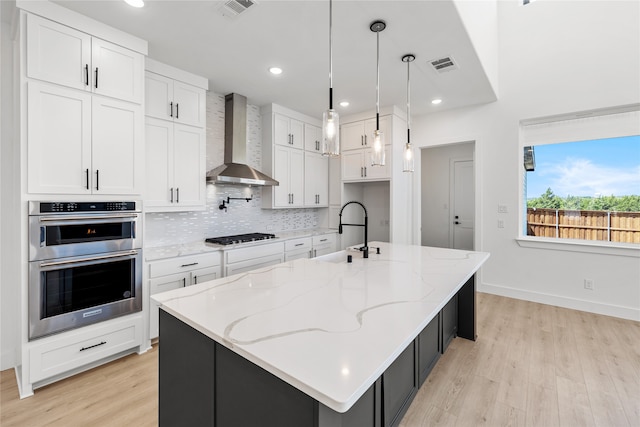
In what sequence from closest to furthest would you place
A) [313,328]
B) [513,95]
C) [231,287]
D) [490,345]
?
[313,328], [231,287], [490,345], [513,95]

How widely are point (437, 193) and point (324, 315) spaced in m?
5.66

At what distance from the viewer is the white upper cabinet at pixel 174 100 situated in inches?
112

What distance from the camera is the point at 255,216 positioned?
4.28 metres

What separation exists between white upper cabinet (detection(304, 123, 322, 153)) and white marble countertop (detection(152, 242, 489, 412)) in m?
3.02

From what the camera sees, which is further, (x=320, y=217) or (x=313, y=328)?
(x=320, y=217)

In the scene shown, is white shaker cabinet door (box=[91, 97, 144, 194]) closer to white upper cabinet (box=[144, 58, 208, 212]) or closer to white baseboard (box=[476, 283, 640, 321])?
white upper cabinet (box=[144, 58, 208, 212])

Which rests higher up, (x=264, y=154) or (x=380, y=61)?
(x=380, y=61)

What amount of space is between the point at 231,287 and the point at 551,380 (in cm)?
242

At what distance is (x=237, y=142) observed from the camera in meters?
3.76

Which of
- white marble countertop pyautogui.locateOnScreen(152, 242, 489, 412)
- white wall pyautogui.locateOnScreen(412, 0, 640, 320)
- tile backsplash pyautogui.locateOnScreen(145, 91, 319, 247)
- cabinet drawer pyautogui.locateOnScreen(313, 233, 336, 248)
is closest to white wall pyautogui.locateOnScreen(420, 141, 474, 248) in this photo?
white wall pyautogui.locateOnScreen(412, 0, 640, 320)

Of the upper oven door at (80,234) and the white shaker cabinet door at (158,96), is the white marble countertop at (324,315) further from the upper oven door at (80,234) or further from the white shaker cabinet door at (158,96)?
the white shaker cabinet door at (158,96)

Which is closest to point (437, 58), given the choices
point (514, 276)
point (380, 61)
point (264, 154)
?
point (380, 61)

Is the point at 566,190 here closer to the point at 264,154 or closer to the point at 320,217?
the point at 320,217

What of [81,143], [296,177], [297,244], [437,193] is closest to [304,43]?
[81,143]
